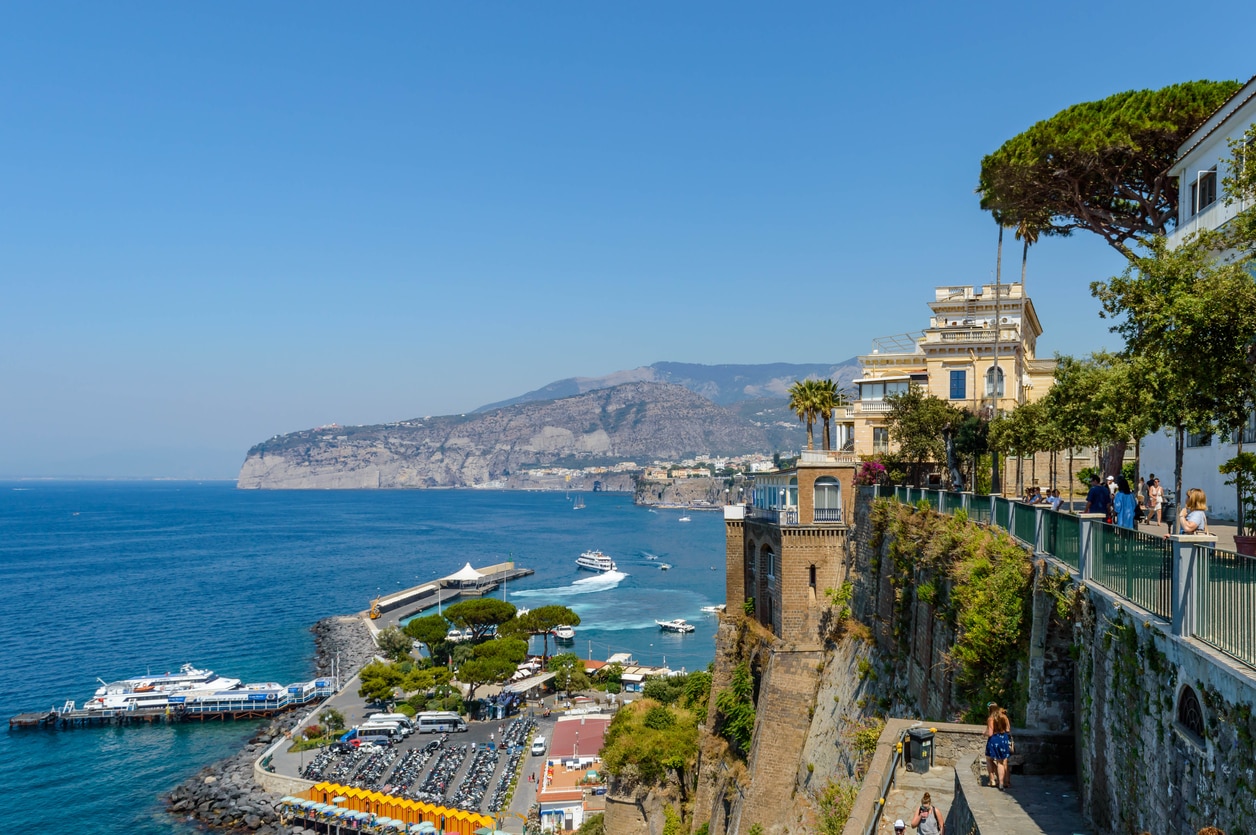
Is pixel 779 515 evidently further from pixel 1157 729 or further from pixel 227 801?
pixel 227 801

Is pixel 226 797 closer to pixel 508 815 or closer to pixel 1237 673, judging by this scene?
pixel 508 815

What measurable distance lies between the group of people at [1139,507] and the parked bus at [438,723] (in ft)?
167

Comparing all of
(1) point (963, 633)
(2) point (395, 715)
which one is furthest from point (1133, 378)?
(2) point (395, 715)

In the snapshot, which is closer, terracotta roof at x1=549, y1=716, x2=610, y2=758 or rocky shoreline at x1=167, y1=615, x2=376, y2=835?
rocky shoreline at x1=167, y1=615, x2=376, y2=835

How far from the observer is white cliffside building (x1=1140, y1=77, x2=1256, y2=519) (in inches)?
776

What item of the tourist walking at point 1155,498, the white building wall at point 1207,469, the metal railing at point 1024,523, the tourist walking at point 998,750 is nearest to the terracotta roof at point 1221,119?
the white building wall at point 1207,469

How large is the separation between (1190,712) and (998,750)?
4.13 metres

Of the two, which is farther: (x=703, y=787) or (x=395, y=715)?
(x=395, y=715)

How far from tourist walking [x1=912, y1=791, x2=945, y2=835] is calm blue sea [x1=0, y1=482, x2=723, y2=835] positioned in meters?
49.0

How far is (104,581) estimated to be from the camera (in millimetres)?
130500

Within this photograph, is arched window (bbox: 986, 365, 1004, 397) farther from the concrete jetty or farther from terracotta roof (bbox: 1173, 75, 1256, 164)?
the concrete jetty

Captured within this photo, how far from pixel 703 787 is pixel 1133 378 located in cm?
2511

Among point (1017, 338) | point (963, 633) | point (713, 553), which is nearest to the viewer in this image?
point (963, 633)

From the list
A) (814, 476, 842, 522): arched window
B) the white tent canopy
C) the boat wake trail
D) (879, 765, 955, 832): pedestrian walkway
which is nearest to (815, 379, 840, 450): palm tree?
(814, 476, 842, 522): arched window
